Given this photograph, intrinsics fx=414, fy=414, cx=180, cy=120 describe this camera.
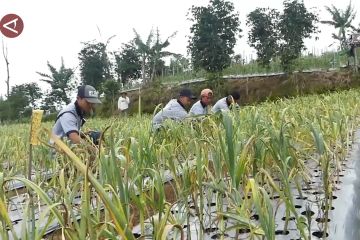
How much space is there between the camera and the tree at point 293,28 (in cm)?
1509

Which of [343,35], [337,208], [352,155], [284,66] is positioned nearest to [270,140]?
[337,208]

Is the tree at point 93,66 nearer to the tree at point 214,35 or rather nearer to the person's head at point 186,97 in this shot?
the tree at point 214,35

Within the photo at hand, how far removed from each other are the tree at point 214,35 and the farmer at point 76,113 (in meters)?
12.8

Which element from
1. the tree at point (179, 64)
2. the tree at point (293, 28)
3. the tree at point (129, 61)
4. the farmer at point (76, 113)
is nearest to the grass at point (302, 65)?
the tree at point (293, 28)

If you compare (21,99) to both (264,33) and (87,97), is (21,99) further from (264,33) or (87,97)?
(87,97)

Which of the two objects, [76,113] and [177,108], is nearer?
[76,113]

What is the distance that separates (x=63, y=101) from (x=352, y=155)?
2059cm

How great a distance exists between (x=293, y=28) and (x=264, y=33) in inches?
41.9

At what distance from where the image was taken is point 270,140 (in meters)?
1.54

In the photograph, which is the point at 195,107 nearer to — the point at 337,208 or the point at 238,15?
the point at 337,208

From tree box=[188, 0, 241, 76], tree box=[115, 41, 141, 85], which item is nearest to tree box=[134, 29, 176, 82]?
tree box=[115, 41, 141, 85]

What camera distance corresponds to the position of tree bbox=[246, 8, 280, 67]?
1534 centimetres

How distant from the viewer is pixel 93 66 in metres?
21.3

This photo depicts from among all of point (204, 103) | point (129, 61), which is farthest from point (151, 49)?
point (204, 103)
